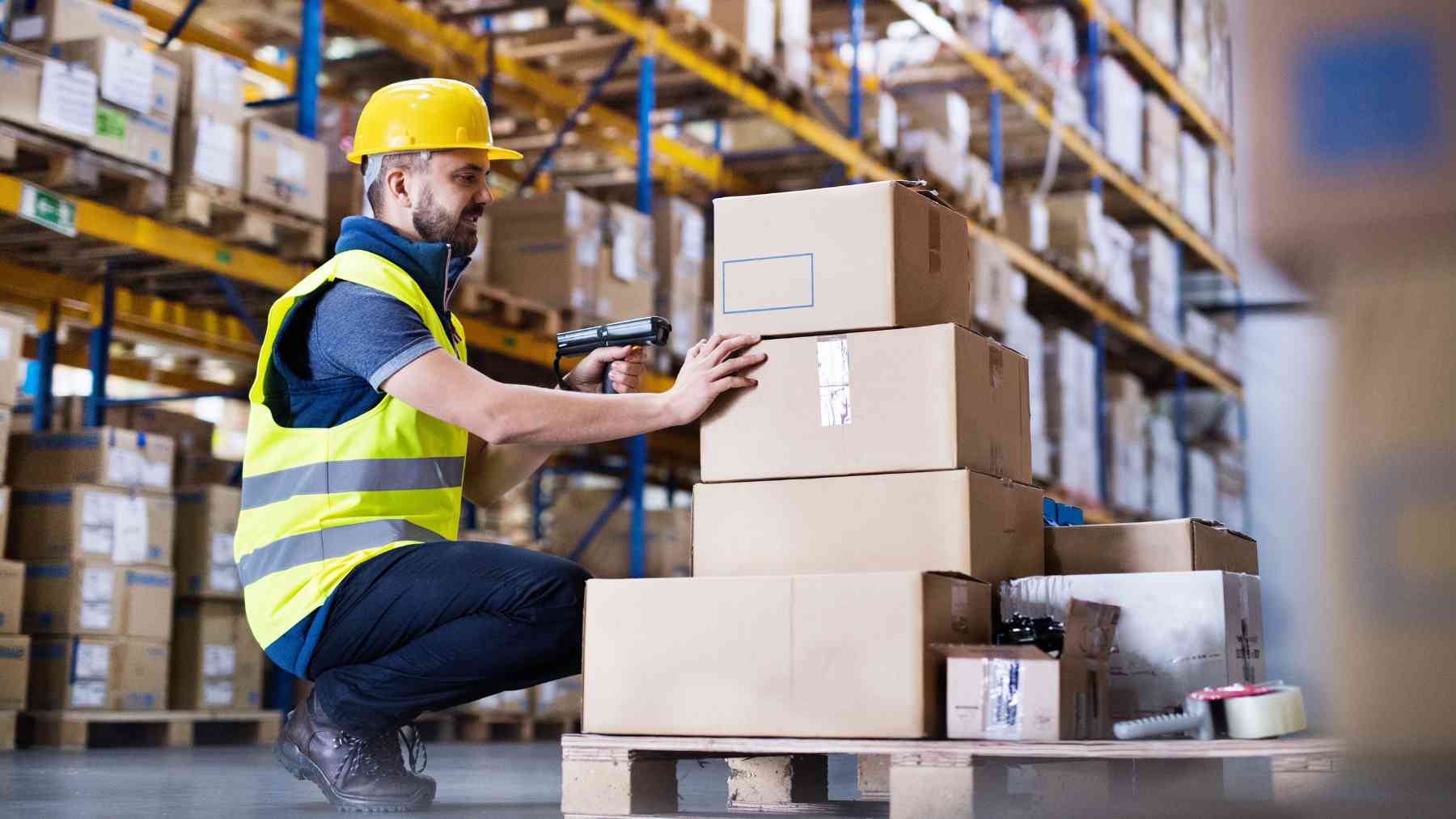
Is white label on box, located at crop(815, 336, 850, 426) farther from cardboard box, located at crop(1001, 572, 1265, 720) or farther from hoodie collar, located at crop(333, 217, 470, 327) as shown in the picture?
hoodie collar, located at crop(333, 217, 470, 327)

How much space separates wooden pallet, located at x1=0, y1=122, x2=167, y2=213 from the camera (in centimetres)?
473

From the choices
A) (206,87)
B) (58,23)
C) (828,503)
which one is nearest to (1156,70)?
(206,87)

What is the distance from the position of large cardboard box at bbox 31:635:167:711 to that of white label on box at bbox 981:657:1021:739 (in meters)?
3.99

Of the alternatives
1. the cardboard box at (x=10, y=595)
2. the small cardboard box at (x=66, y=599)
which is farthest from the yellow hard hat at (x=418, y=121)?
the small cardboard box at (x=66, y=599)

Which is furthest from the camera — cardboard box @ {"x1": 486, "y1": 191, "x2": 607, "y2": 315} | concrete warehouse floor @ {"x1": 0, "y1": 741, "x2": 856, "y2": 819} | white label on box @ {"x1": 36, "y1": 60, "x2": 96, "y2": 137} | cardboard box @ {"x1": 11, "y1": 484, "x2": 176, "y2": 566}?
cardboard box @ {"x1": 486, "y1": 191, "x2": 607, "y2": 315}

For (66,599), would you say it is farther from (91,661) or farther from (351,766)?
(351,766)

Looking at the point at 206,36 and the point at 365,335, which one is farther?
the point at 206,36

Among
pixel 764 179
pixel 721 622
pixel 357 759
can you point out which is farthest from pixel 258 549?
pixel 764 179

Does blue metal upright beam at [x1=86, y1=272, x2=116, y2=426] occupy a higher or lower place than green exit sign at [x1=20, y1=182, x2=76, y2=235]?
lower

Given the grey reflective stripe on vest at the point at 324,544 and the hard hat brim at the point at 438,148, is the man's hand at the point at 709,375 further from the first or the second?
the hard hat brim at the point at 438,148

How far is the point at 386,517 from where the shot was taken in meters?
2.73

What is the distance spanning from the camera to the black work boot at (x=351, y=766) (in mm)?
2730

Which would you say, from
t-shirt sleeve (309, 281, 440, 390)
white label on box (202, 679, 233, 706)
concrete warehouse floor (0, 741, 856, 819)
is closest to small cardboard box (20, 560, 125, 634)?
concrete warehouse floor (0, 741, 856, 819)

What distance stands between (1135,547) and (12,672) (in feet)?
12.5
